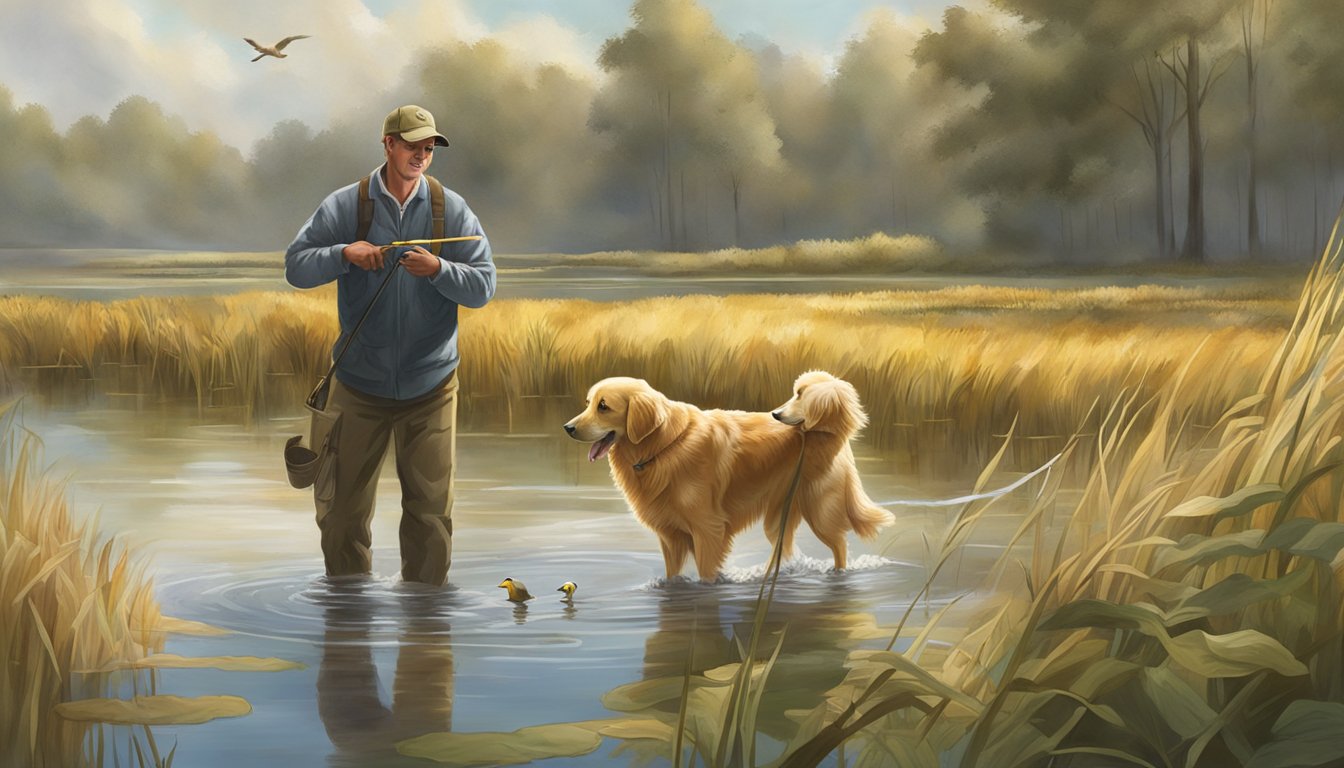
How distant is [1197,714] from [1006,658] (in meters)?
0.59

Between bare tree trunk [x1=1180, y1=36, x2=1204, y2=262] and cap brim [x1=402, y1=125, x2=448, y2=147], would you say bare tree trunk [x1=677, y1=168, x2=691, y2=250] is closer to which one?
bare tree trunk [x1=1180, y1=36, x2=1204, y2=262]

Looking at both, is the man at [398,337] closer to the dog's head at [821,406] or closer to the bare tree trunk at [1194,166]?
the dog's head at [821,406]

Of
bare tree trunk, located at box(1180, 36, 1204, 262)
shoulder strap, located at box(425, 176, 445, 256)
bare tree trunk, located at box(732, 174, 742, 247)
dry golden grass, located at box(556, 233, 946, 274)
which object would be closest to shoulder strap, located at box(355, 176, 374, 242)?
shoulder strap, located at box(425, 176, 445, 256)

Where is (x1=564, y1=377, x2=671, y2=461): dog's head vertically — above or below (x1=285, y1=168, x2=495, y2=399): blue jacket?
below

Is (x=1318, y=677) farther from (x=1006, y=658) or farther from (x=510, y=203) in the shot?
(x=510, y=203)

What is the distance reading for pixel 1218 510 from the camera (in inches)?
166

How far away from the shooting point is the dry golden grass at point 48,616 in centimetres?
451

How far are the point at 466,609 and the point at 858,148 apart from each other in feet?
77.0

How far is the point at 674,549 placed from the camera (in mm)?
7137

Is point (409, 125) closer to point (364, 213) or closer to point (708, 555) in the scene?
point (364, 213)

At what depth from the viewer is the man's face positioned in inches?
257

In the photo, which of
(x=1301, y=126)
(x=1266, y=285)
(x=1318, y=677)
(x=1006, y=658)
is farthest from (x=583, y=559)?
(x=1301, y=126)

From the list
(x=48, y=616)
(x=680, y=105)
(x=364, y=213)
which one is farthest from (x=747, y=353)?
(x=680, y=105)

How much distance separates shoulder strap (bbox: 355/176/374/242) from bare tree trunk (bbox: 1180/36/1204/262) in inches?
773
